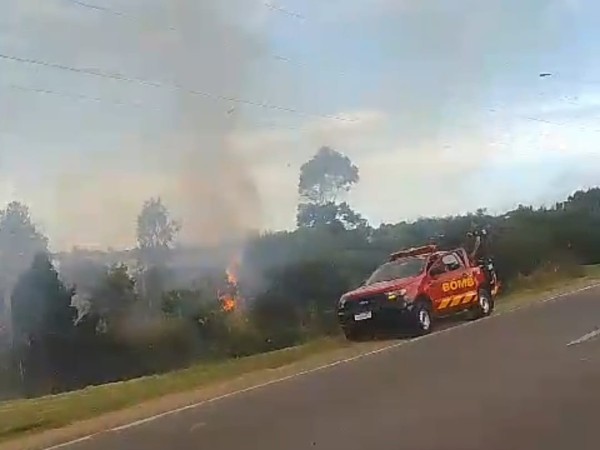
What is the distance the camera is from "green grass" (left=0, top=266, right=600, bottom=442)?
1184cm

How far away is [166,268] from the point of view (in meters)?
31.9

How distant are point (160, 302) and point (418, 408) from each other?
20228 mm

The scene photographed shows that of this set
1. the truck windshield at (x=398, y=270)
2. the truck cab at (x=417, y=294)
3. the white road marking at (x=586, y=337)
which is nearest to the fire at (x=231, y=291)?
the truck cab at (x=417, y=294)

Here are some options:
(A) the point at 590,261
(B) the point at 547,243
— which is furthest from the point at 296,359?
(A) the point at 590,261

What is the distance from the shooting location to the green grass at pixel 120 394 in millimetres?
11844

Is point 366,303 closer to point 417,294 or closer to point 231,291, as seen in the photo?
point 417,294

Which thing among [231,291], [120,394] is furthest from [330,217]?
[120,394]

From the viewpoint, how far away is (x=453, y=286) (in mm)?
22266

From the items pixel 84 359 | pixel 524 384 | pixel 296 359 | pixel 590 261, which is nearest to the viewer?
pixel 524 384

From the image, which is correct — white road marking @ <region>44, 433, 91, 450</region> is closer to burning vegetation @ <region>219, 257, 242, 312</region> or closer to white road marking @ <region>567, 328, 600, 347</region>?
white road marking @ <region>567, 328, 600, 347</region>

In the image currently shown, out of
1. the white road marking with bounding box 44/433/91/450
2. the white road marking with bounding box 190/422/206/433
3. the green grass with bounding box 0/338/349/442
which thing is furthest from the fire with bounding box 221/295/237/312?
the white road marking with bounding box 44/433/91/450

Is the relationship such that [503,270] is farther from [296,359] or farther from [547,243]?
[296,359]

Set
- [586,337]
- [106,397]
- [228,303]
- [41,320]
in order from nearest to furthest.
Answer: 1. [106,397]
2. [586,337]
3. [41,320]
4. [228,303]

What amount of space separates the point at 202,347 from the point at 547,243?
17.5 meters
